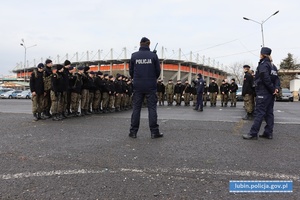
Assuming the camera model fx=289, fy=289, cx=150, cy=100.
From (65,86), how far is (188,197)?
7.39m

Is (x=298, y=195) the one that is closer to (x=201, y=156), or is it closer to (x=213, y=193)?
(x=213, y=193)

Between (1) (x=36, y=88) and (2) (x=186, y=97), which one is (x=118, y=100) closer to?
(1) (x=36, y=88)

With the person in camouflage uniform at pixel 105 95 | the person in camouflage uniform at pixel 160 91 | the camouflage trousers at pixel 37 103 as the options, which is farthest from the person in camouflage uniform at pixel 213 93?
the camouflage trousers at pixel 37 103

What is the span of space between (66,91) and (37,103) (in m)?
0.99

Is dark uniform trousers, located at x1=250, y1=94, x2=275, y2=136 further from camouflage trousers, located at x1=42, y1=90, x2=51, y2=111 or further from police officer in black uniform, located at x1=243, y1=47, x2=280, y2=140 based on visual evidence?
camouflage trousers, located at x1=42, y1=90, x2=51, y2=111

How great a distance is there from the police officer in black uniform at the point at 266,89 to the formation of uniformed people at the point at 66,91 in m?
5.99

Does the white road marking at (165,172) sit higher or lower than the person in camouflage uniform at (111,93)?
lower

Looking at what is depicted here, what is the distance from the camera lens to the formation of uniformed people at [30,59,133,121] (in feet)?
30.3

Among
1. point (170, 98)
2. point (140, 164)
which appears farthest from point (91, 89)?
point (170, 98)

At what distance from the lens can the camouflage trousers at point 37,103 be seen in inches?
367

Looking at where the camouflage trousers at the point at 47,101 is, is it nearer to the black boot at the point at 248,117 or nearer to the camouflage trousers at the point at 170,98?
the black boot at the point at 248,117

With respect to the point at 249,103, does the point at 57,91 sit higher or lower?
higher

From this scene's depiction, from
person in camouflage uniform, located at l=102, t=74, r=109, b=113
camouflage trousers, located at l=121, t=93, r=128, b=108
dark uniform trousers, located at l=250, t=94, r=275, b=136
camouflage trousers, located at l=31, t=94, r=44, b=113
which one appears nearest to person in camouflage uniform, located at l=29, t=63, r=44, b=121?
camouflage trousers, located at l=31, t=94, r=44, b=113

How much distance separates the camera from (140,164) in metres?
3.97
